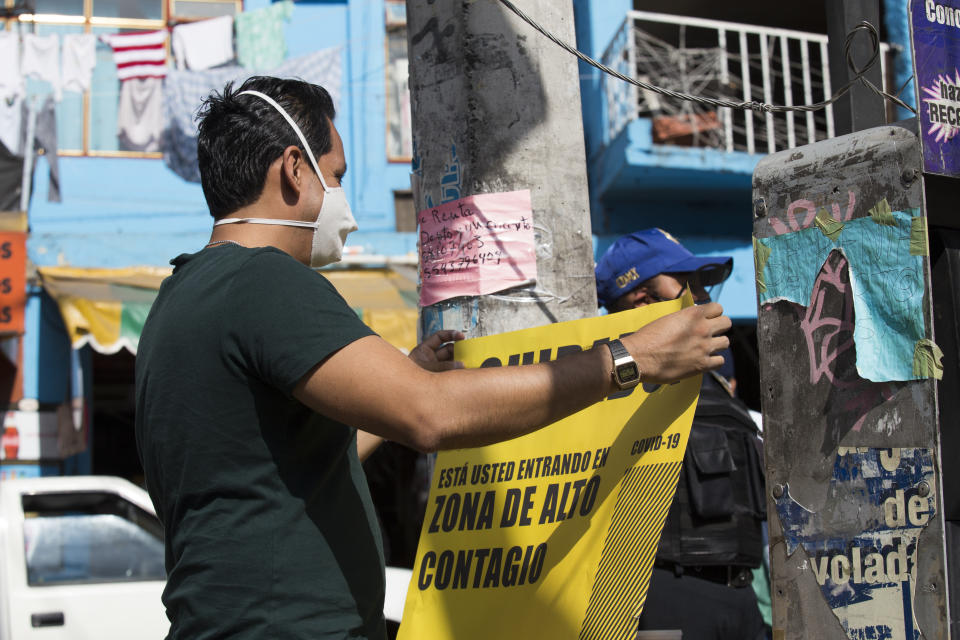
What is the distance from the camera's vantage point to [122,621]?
511cm

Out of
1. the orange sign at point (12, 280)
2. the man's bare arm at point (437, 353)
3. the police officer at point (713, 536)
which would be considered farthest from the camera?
the orange sign at point (12, 280)

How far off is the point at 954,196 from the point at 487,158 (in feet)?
3.63

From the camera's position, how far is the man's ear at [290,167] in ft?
5.82

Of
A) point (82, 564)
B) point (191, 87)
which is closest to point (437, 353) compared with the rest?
point (82, 564)

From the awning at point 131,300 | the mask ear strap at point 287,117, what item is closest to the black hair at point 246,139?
the mask ear strap at point 287,117

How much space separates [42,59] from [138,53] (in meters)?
0.94

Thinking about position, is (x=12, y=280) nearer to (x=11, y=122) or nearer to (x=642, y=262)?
(x=11, y=122)

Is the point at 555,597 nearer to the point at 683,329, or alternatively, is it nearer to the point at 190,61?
the point at 683,329

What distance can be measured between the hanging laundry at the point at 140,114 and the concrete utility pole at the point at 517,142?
26.5 feet

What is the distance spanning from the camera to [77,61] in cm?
954

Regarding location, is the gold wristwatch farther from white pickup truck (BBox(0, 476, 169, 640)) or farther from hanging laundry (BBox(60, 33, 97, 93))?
hanging laundry (BBox(60, 33, 97, 93))

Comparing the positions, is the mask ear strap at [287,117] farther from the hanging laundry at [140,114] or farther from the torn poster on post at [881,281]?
the hanging laundry at [140,114]

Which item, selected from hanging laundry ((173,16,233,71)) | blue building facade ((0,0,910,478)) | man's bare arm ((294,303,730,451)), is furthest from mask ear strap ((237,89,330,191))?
hanging laundry ((173,16,233,71))

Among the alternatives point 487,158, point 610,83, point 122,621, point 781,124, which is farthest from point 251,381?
point 781,124
